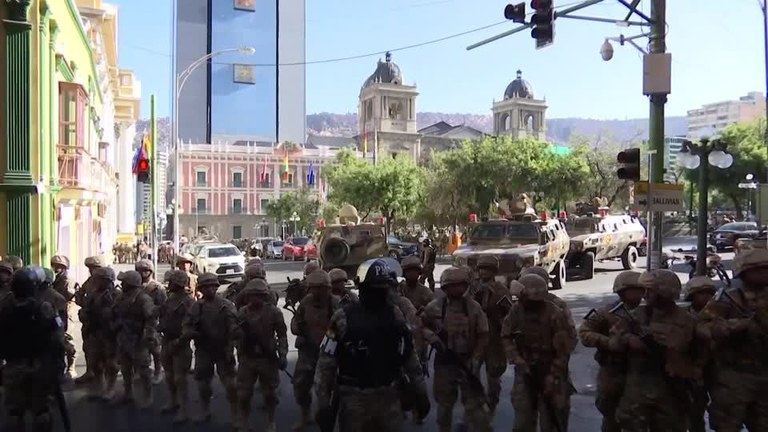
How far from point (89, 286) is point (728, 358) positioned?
6731mm

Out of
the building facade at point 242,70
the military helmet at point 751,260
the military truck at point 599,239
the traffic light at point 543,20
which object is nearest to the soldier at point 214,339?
the military helmet at point 751,260

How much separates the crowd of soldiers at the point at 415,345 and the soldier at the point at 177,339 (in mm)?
15

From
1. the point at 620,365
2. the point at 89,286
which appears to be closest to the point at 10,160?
the point at 89,286

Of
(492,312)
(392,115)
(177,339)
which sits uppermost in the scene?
(392,115)

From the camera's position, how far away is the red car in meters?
38.4

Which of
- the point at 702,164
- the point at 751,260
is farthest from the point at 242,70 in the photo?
the point at 751,260

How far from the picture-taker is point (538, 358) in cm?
620

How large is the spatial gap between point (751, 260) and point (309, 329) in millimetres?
3784

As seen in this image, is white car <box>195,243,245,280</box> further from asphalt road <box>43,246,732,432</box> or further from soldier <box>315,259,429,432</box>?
soldier <box>315,259,429,432</box>

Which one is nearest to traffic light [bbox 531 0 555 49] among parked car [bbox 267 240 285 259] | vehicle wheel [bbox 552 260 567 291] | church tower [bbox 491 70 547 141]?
vehicle wheel [bbox 552 260 567 291]

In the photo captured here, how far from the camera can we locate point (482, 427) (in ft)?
21.4

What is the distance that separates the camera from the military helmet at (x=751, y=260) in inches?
208

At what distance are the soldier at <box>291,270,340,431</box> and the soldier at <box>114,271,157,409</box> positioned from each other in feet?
6.46

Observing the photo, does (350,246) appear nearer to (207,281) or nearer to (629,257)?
(629,257)
